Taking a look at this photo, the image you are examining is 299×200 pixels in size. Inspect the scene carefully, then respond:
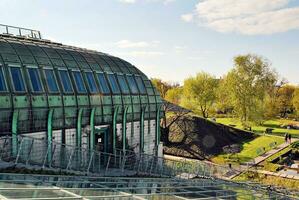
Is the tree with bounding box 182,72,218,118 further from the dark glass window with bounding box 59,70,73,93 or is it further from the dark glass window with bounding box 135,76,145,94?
the dark glass window with bounding box 59,70,73,93

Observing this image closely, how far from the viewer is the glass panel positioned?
25764 mm

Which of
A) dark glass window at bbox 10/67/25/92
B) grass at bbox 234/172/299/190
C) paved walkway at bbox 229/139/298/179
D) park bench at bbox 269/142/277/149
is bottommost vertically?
grass at bbox 234/172/299/190

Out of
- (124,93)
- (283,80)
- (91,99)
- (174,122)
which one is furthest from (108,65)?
(283,80)

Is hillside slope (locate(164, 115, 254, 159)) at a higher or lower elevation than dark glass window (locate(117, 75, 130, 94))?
lower

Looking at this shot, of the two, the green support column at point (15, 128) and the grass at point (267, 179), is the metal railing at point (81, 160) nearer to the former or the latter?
the green support column at point (15, 128)

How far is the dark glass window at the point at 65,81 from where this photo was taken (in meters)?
28.0

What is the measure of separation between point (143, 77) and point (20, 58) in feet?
45.9

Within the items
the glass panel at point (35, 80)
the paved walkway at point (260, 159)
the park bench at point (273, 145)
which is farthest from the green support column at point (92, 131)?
the park bench at point (273, 145)

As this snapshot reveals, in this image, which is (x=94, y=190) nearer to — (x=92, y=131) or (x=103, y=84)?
(x=92, y=131)

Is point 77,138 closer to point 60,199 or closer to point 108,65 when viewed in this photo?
point 108,65

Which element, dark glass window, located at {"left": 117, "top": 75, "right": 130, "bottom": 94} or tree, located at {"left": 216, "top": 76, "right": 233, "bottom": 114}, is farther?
tree, located at {"left": 216, "top": 76, "right": 233, "bottom": 114}

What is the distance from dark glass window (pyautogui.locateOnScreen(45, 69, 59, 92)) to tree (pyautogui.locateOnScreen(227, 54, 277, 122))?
4788 cm

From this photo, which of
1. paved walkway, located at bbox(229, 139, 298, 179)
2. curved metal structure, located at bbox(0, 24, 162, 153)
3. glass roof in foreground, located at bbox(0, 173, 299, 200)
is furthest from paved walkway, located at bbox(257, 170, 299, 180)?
glass roof in foreground, located at bbox(0, 173, 299, 200)

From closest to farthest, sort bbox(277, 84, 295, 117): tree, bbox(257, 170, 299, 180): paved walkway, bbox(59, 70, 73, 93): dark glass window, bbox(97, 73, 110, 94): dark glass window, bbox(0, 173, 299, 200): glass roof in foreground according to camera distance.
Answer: bbox(0, 173, 299, 200): glass roof in foreground < bbox(59, 70, 73, 93): dark glass window < bbox(97, 73, 110, 94): dark glass window < bbox(257, 170, 299, 180): paved walkway < bbox(277, 84, 295, 117): tree
